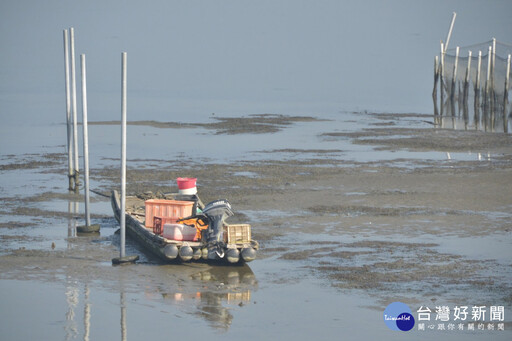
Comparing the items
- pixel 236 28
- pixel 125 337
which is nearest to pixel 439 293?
pixel 125 337

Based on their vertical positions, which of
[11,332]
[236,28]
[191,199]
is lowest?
[11,332]

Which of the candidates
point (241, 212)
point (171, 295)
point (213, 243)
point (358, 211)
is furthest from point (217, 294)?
point (358, 211)

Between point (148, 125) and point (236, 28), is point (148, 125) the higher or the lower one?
the lower one

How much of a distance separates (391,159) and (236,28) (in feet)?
Result: 417

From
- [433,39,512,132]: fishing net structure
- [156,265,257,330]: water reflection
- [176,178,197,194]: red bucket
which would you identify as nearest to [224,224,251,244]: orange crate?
[156,265,257,330]: water reflection

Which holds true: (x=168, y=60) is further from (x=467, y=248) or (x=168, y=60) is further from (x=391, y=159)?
(x=467, y=248)

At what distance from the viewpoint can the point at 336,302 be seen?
1797cm

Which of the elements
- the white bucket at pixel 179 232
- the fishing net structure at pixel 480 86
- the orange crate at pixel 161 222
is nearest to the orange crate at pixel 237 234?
the white bucket at pixel 179 232

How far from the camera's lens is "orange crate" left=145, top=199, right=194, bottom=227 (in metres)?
21.8

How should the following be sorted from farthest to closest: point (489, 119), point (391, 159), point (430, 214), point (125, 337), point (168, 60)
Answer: point (168, 60)
point (489, 119)
point (391, 159)
point (430, 214)
point (125, 337)
